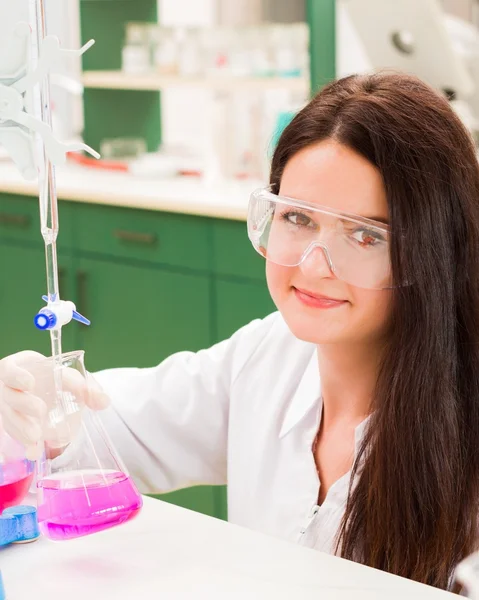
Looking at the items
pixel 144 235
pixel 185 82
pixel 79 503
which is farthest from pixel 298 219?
pixel 185 82

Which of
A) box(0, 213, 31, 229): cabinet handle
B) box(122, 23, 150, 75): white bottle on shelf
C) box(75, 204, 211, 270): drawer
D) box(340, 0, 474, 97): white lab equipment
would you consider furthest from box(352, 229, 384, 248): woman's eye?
box(122, 23, 150, 75): white bottle on shelf

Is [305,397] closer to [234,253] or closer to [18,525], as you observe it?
[18,525]

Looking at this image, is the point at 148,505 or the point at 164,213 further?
the point at 164,213

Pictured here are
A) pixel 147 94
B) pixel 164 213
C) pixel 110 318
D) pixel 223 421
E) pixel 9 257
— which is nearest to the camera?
pixel 223 421

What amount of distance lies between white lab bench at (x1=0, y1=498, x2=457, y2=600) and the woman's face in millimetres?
311

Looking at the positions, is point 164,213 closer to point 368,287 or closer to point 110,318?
point 110,318

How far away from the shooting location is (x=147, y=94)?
389 cm

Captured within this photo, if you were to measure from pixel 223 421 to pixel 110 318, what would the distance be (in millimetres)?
1698

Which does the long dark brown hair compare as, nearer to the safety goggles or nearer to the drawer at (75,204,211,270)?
the safety goggles

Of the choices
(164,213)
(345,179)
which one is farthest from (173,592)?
(164,213)

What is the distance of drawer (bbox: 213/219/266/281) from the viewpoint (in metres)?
2.84

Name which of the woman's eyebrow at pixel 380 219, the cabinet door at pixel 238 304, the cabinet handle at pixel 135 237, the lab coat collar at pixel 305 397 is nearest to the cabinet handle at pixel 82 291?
the cabinet handle at pixel 135 237

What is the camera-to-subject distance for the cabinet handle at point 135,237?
3115 millimetres

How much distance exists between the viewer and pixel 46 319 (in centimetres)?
104
